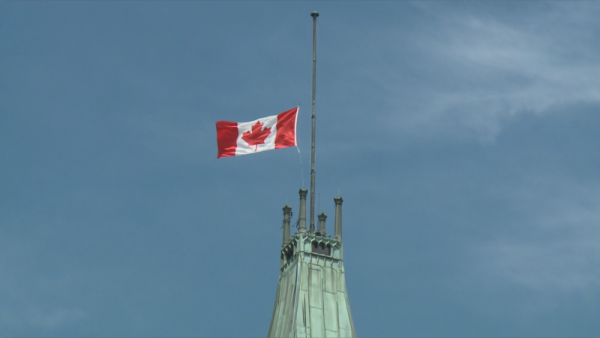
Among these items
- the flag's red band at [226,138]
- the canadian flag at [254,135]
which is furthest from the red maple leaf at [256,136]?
the flag's red band at [226,138]

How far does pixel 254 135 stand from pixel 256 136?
162mm

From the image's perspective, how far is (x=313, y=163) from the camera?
392ft

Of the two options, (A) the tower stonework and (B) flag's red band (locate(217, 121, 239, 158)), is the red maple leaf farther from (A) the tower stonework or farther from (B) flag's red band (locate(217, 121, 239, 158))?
(A) the tower stonework

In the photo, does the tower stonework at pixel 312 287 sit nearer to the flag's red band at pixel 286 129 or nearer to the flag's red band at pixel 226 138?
the flag's red band at pixel 286 129

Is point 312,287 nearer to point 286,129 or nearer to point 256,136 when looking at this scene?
point 286,129

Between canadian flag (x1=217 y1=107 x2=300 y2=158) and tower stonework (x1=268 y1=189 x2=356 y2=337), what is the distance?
15.0ft

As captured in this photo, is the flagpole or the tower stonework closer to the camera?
the tower stonework

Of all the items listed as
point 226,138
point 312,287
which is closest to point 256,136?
point 226,138

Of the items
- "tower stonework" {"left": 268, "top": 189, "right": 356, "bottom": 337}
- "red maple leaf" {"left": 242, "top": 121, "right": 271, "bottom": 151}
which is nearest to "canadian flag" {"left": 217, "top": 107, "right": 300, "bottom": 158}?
"red maple leaf" {"left": 242, "top": 121, "right": 271, "bottom": 151}

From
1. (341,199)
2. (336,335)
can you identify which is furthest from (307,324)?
(341,199)

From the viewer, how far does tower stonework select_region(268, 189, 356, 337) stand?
112 m

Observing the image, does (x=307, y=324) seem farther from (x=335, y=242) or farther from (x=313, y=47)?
(x=313, y=47)

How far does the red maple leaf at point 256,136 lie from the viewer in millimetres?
117562

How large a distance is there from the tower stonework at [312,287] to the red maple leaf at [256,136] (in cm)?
497
